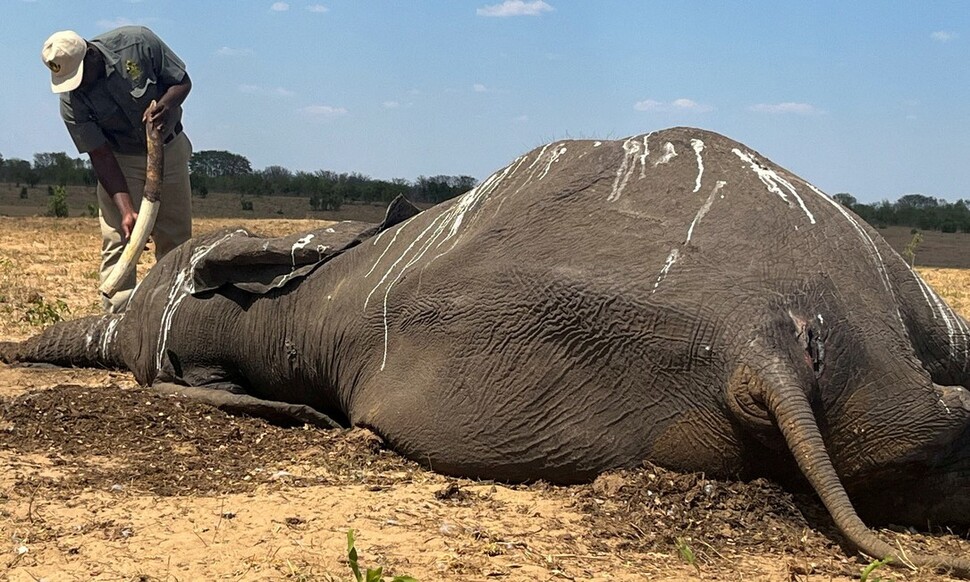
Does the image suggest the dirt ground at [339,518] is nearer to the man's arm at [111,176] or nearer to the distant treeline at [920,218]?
the man's arm at [111,176]

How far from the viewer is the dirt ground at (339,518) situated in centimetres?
273

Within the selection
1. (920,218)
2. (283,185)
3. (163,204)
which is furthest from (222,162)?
(163,204)

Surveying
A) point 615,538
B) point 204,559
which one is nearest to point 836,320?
point 615,538

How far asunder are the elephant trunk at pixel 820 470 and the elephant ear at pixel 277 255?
2.16m

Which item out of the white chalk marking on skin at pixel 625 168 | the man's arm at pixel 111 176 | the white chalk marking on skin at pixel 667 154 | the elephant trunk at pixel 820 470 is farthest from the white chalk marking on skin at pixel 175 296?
the elephant trunk at pixel 820 470

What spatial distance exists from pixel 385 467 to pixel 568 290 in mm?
894

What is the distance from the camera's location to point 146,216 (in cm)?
566

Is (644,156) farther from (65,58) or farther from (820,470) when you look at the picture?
(65,58)

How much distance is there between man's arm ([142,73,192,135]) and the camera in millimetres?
6160

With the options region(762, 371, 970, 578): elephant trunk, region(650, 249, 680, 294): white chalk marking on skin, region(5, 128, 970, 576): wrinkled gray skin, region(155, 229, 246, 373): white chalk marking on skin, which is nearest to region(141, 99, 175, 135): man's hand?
region(155, 229, 246, 373): white chalk marking on skin

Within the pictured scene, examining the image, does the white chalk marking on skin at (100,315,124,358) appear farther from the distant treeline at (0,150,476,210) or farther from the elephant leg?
the distant treeline at (0,150,476,210)

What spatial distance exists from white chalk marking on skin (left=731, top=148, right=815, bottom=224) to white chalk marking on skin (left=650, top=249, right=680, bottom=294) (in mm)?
454

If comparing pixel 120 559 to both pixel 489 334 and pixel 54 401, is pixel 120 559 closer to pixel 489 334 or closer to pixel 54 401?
pixel 489 334

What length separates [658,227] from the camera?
3.46 m
